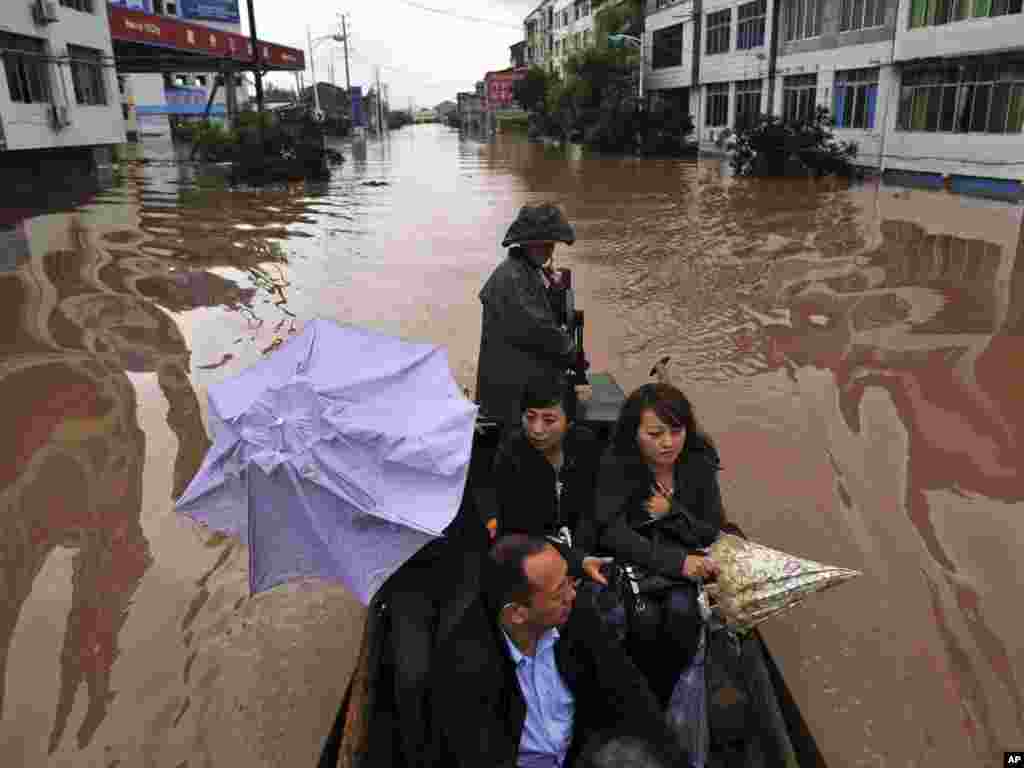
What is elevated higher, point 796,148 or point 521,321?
point 796,148

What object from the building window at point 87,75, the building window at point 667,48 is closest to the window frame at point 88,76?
the building window at point 87,75

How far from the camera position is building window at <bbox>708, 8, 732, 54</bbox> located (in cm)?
3522

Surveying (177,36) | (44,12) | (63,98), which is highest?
(177,36)

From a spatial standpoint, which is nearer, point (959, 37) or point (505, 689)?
point (505, 689)

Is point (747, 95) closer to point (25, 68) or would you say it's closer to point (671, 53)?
point (671, 53)

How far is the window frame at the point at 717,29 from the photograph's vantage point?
115ft

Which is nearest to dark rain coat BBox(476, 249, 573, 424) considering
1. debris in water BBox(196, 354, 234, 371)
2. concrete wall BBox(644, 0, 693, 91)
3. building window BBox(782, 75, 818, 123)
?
debris in water BBox(196, 354, 234, 371)

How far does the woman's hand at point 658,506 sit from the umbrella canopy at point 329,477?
81cm

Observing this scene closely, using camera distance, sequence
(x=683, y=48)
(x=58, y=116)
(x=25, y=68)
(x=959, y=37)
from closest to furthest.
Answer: (x=959, y=37) → (x=25, y=68) → (x=58, y=116) → (x=683, y=48)

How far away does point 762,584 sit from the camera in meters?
2.75

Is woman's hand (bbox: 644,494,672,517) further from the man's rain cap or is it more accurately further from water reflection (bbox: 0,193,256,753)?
water reflection (bbox: 0,193,256,753)

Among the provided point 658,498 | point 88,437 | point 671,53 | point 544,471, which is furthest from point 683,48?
point 658,498

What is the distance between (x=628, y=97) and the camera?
41.7 meters

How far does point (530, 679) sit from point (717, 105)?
39.3 metres
